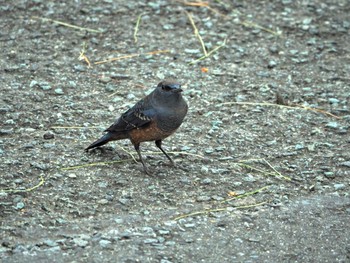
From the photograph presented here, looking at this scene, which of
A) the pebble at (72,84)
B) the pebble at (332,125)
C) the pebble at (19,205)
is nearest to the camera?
the pebble at (19,205)

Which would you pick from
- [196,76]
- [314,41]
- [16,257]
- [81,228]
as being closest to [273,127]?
[196,76]

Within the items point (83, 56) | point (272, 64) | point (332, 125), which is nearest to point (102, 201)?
point (332, 125)

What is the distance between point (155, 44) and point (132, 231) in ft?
12.5

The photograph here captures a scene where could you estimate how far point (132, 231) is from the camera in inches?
221

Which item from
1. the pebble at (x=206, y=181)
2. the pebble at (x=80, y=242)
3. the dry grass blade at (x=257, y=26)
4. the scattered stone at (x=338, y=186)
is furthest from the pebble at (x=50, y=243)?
the dry grass blade at (x=257, y=26)

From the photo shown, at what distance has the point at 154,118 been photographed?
20.9 ft

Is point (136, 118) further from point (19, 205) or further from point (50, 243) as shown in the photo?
point (50, 243)

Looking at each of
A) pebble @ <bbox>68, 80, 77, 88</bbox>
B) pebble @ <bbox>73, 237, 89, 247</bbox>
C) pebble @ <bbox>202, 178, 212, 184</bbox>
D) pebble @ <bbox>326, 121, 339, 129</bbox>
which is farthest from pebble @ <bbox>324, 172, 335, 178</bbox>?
pebble @ <bbox>68, 80, 77, 88</bbox>

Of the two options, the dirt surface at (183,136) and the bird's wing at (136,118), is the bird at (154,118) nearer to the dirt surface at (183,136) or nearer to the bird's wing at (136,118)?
the bird's wing at (136,118)

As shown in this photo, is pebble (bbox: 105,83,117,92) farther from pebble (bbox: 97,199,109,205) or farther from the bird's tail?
pebble (bbox: 97,199,109,205)

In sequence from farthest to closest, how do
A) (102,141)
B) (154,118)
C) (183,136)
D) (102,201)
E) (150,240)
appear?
1. (183,136)
2. (102,141)
3. (154,118)
4. (102,201)
5. (150,240)

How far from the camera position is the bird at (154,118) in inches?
250

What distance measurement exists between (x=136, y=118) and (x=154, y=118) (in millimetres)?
192

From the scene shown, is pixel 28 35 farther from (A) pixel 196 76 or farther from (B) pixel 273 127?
(B) pixel 273 127
